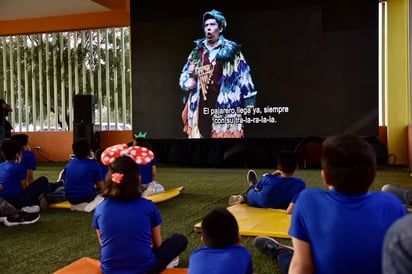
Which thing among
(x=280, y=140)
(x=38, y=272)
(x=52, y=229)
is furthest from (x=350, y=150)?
(x=280, y=140)

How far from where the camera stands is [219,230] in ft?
5.44

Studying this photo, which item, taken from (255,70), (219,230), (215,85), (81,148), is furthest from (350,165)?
(215,85)

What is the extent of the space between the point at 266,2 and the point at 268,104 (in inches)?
70.6

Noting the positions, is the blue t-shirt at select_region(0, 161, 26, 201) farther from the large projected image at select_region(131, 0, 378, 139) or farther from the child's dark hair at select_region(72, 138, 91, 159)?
the large projected image at select_region(131, 0, 378, 139)

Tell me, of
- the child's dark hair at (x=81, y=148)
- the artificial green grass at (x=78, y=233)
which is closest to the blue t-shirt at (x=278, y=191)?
the artificial green grass at (x=78, y=233)

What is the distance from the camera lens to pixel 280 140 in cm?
774

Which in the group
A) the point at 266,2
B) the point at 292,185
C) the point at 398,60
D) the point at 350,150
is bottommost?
the point at 292,185

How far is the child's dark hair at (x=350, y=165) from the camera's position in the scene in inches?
51.9

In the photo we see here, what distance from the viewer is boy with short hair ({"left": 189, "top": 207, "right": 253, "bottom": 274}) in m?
1.63

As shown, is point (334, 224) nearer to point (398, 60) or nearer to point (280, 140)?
point (280, 140)

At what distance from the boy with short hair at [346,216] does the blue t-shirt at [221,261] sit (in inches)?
11.9
